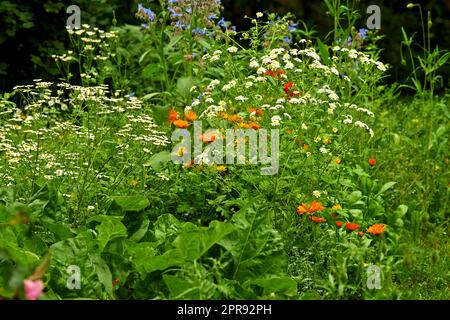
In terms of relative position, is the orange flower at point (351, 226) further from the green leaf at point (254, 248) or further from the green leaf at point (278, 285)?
the green leaf at point (278, 285)

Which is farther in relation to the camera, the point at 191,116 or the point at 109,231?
the point at 191,116

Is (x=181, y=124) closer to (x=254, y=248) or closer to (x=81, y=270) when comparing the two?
(x=254, y=248)

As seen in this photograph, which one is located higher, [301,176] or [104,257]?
[301,176]

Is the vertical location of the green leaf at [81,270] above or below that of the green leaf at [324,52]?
below

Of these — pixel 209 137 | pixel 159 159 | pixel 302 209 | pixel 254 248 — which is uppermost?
pixel 209 137

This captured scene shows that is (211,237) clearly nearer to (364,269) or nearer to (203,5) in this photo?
(364,269)

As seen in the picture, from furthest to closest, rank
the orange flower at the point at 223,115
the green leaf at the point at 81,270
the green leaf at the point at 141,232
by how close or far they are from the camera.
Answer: the orange flower at the point at 223,115
the green leaf at the point at 141,232
the green leaf at the point at 81,270

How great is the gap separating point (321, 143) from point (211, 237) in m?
1.30

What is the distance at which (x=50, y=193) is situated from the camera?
3758 millimetres

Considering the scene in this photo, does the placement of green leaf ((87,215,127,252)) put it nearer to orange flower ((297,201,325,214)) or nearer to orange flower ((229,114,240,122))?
orange flower ((297,201,325,214))

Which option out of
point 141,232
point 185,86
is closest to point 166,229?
point 141,232

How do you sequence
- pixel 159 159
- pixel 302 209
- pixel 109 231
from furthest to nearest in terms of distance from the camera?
pixel 159 159, pixel 302 209, pixel 109 231

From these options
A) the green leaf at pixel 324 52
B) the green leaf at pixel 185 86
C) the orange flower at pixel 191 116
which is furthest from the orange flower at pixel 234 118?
the green leaf at pixel 324 52
